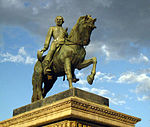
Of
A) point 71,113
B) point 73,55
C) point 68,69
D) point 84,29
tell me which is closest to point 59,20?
point 84,29

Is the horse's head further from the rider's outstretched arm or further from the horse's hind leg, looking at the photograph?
the horse's hind leg

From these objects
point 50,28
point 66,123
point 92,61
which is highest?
point 50,28

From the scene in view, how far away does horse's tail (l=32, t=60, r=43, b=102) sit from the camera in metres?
11.1

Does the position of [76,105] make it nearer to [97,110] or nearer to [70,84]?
[97,110]

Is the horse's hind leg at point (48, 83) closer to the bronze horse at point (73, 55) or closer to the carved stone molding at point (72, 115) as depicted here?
the bronze horse at point (73, 55)

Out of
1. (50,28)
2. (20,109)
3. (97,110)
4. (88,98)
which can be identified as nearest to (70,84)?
(88,98)

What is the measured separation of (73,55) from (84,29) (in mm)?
1090

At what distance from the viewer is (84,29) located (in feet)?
34.9

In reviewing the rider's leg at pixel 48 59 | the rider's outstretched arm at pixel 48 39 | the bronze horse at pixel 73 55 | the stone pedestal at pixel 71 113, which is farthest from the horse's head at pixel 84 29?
the stone pedestal at pixel 71 113

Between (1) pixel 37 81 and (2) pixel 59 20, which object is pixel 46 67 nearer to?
(1) pixel 37 81

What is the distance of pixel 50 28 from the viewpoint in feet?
38.9

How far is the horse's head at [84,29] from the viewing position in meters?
10.6

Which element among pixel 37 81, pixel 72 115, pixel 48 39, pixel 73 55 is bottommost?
pixel 72 115

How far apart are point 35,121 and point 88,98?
1.95 m
